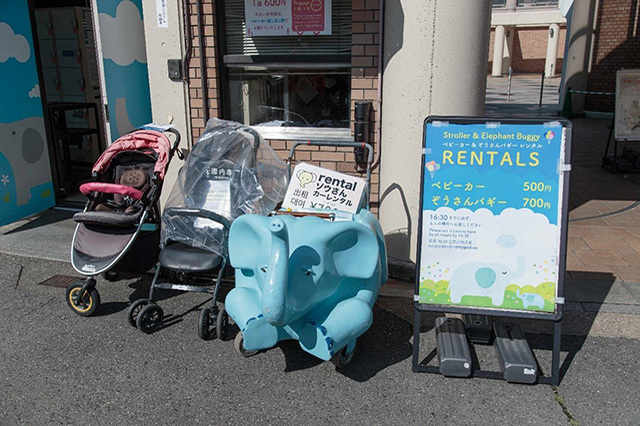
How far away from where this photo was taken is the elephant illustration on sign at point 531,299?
361 centimetres

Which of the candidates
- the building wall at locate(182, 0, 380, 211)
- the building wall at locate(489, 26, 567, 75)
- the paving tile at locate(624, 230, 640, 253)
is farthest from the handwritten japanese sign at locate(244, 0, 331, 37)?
the building wall at locate(489, 26, 567, 75)

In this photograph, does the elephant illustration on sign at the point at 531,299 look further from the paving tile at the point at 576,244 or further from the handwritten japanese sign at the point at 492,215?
the paving tile at the point at 576,244

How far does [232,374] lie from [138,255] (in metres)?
1.61

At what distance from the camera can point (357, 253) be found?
11.7ft

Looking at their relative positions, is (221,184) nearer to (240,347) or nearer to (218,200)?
(218,200)

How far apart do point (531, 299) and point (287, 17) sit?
Result: 348 centimetres

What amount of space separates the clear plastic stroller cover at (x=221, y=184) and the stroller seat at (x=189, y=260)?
7 cm

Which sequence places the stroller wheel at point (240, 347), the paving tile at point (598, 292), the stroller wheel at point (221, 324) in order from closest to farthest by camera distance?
the stroller wheel at point (240, 347)
the stroller wheel at point (221, 324)
the paving tile at point (598, 292)

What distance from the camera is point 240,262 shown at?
370 cm

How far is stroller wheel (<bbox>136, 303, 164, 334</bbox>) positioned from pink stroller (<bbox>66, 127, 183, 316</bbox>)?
50 cm

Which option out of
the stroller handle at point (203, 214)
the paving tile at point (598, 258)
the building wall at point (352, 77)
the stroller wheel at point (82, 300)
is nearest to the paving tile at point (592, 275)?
the paving tile at point (598, 258)

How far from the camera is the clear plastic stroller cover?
14.4 ft

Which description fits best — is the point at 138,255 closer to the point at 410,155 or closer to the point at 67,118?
the point at 410,155

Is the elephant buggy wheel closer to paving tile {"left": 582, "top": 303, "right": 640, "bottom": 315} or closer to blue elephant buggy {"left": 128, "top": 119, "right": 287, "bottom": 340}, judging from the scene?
blue elephant buggy {"left": 128, "top": 119, "right": 287, "bottom": 340}
